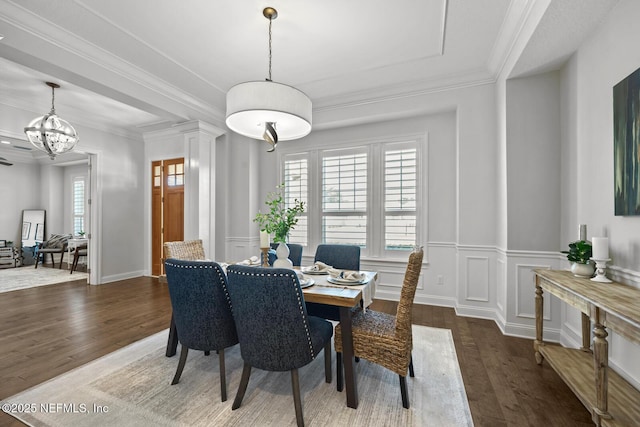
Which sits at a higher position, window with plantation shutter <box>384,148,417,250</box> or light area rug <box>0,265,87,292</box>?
window with plantation shutter <box>384,148,417,250</box>

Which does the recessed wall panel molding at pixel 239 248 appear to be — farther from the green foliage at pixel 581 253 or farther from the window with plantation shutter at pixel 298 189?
the green foliage at pixel 581 253

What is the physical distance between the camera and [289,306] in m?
1.65

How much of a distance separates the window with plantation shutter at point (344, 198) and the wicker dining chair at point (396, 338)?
2.58 m

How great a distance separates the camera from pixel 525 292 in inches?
121

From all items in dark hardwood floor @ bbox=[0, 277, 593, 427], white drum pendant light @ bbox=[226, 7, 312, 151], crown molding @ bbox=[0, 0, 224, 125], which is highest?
crown molding @ bbox=[0, 0, 224, 125]

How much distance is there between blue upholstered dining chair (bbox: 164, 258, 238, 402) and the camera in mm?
1906

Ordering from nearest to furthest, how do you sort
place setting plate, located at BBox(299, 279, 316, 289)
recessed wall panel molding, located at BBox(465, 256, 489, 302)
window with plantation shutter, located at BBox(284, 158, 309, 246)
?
place setting plate, located at BBox(299, 279, 316, 289)
recessed wall panel molding, located at BBox(465, 256, 489, 302)
window with plantation shutter, located at BBox(284, 158, 309, 246)

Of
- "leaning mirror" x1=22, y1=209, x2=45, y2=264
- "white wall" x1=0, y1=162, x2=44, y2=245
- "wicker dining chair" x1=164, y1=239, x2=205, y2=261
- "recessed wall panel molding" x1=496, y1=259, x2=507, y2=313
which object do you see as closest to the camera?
"wicker dining chair" x1=164, y1=239, x2=205, y2=261

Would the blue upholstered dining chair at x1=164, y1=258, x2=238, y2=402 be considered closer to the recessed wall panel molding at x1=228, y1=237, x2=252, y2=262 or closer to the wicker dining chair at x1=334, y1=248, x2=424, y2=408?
the wicker dining chair at x1=334, y1=248, x2=424, y2=408

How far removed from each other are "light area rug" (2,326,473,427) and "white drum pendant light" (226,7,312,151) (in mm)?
1938

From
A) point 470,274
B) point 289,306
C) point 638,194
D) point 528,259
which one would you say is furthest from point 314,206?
point 638,194

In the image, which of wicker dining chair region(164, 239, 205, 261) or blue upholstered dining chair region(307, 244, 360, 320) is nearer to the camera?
wicker dining chair region(164, 239, 205, 261)

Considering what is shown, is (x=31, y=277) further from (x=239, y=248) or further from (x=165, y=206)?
(x=239, y=248)

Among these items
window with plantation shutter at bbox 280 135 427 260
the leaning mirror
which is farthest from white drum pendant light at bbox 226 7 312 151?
the leaning mirror
